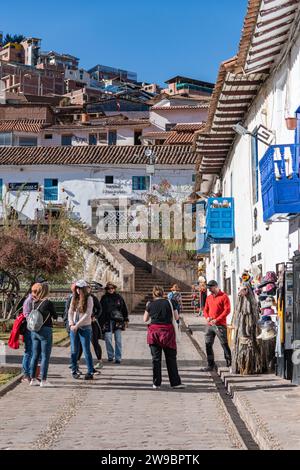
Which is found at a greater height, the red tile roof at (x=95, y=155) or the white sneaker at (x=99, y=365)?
the red tile roof at (x=95, y=155)

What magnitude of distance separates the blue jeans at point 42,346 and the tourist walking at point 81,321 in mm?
824

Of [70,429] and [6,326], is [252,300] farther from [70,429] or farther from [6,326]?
[6,326]

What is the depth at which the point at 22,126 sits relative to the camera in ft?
208

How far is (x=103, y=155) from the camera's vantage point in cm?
5500

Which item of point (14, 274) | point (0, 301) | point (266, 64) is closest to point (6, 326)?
point (14, 274)

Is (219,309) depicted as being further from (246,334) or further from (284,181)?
(284,181)

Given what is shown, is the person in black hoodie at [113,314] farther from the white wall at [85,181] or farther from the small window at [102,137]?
the small window at [102,137]

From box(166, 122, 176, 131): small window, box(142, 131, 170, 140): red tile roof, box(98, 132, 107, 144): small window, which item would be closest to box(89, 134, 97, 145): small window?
box(98, 132, 107, 144): small window

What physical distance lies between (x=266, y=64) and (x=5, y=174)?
43.0 metres

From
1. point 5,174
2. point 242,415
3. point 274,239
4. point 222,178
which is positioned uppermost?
point 5,174

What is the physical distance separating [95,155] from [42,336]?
43.2m

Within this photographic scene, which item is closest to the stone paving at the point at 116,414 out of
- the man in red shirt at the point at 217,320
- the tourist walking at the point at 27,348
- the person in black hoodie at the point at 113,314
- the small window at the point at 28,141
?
the tourist walking at the point at 27,348

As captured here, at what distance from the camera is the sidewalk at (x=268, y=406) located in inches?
308

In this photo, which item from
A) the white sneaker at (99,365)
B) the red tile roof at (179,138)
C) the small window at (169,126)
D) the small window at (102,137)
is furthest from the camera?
the small window at (169,126)
